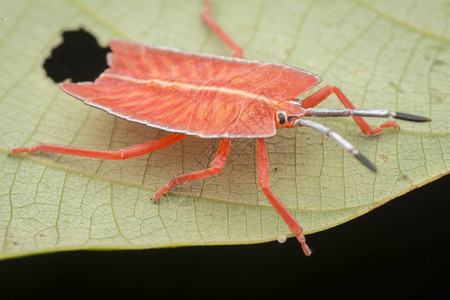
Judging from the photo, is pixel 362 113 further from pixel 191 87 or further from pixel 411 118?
pixel 191 87

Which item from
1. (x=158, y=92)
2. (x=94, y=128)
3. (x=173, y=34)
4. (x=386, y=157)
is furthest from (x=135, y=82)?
(x=386, y=157)

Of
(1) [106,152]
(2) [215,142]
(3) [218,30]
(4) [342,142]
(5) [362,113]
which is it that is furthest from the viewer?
(3) [218,30]

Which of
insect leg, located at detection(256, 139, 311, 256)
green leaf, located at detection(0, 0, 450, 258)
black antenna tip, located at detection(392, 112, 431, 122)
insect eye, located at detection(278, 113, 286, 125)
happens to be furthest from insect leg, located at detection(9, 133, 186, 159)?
black antenna tip, located at detection(392, 112, 431, 122)

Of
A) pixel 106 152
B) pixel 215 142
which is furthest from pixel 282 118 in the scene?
pixel 106 152

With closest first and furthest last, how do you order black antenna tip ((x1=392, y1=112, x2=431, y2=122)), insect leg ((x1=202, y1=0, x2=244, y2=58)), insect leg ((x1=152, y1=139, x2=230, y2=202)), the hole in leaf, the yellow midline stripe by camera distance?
1. black antenna tip ((x1=392, y1=112, x2=431, y2=122))
2. insect leg ((x1=152, y1=139, x2=230, y2=202))
3. the yellow midline stripe
4. the hole in leaf
5. insect leg ((x1=202, y1=0, x2=244, y2=58))

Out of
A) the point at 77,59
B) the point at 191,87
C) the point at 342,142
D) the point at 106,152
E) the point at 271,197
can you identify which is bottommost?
the point at 271,197

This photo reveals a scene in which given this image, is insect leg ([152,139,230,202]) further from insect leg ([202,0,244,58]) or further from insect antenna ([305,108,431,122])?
insect leg ([202,0,244,58])

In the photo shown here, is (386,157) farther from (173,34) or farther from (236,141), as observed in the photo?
A: (173,34)

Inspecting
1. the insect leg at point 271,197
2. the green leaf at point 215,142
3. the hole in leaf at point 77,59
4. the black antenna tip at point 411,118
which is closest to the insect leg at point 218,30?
the green leaf at point 215,142
